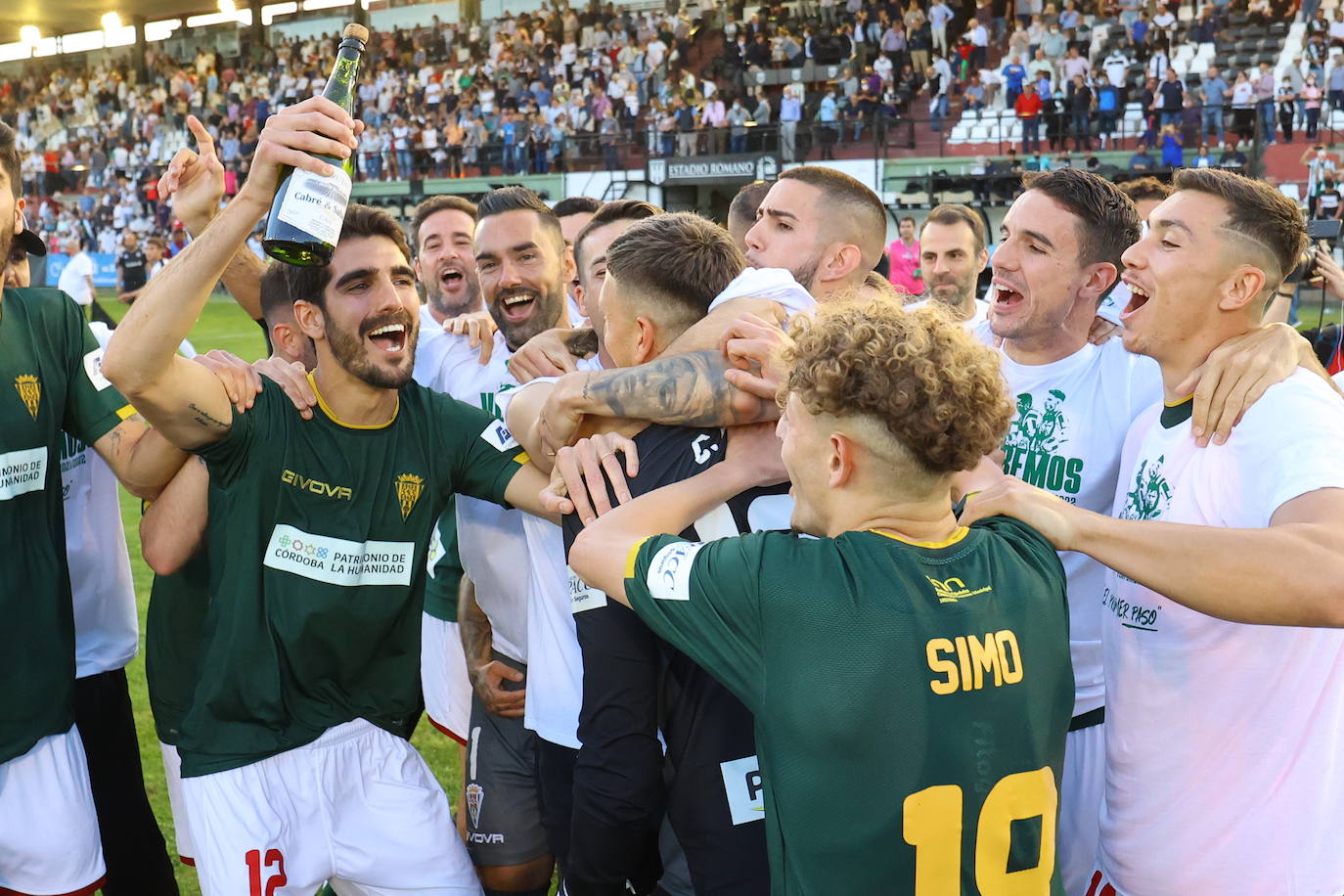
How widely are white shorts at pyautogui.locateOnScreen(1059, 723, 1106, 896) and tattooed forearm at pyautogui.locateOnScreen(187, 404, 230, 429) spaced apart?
96.9 inches

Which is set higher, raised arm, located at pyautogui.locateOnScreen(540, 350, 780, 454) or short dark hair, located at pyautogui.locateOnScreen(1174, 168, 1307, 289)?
short dark hair, located at pyautogui.locateOnScreen(1174, 168, 1307, 289)

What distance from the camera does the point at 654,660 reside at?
7.96 ft

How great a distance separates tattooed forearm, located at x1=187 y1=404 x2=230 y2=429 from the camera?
2.80 meters

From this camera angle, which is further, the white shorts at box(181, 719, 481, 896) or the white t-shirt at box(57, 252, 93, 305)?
the white t-shirt at box(57, 252, 93, 305)

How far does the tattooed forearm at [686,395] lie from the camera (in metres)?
2.48

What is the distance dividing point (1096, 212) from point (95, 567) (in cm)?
334

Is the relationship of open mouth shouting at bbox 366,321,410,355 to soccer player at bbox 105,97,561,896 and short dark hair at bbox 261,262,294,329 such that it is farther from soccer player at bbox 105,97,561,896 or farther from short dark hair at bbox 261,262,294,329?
short dark hair at bbox 261,262,294,329

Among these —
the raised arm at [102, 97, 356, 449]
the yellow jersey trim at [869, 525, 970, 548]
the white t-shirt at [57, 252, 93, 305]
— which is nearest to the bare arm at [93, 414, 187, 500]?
the raised arm at [102, 97, 356, 449]

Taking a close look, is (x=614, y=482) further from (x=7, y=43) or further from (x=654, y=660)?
(x=7, y=43)

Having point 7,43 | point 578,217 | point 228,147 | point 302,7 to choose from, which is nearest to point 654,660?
point 578,217

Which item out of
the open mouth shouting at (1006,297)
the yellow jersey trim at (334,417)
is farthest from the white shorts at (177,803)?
the open mouth shouting at (1006,297)

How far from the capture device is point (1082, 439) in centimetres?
336

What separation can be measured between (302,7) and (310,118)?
44927mm

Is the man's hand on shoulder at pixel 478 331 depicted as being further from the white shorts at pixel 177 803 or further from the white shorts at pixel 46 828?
the white shorts at pixel 46 828
